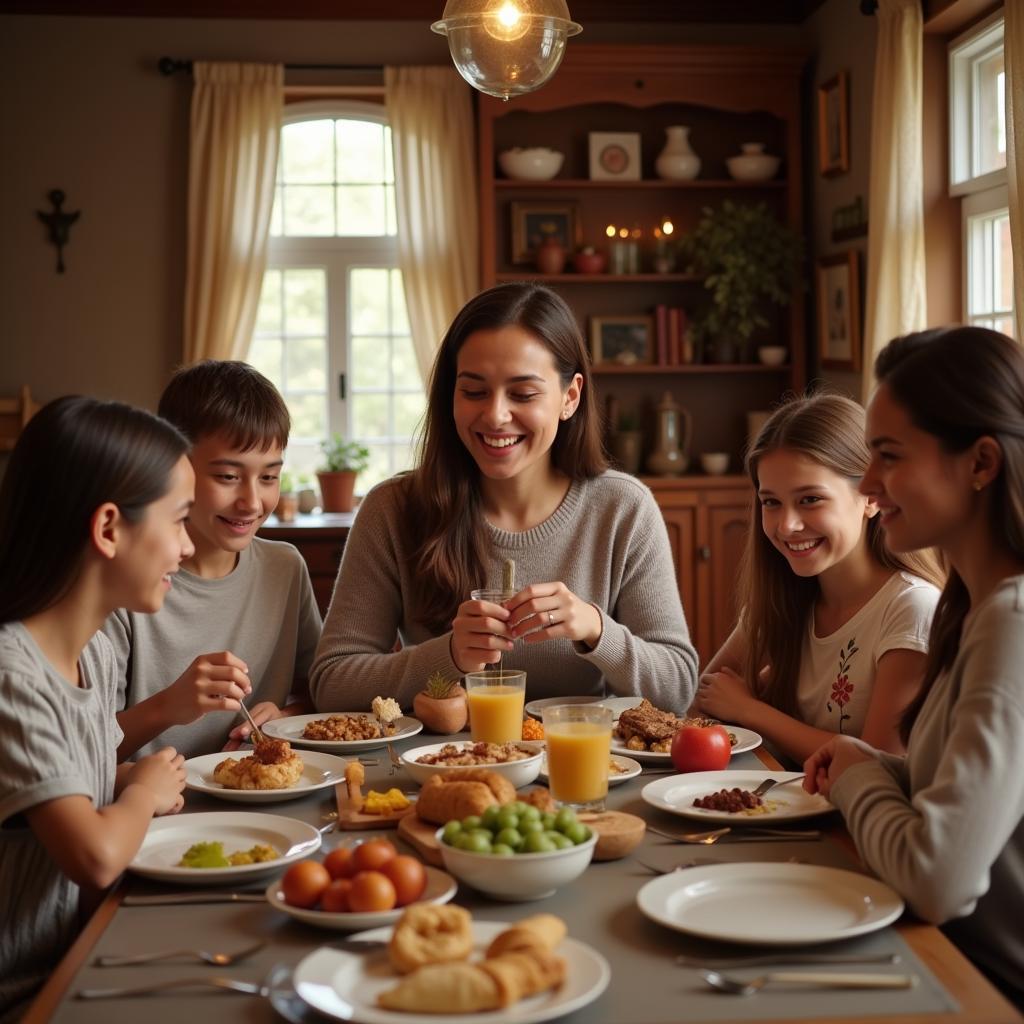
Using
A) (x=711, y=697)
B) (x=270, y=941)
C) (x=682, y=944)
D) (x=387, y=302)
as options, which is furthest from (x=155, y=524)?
(x=387, y=302)

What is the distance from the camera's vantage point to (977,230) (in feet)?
14.0

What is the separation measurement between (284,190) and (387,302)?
0.67 metres

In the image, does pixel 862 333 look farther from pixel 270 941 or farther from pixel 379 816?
pixel 270 941

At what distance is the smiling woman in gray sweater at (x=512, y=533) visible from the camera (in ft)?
7.47

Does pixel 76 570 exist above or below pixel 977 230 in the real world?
below

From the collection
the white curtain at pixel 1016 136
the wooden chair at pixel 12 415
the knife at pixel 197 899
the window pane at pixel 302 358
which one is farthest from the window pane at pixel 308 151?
the knife at pixel 197 899

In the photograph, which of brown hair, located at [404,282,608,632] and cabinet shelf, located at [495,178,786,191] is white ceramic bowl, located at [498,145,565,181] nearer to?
cabinet shelf, located at [495,178,786,191]

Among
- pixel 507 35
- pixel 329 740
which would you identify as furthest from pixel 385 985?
pixel 507 35

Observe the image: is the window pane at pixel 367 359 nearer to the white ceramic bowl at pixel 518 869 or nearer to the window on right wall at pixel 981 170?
the window on right wall at pixel 981 170

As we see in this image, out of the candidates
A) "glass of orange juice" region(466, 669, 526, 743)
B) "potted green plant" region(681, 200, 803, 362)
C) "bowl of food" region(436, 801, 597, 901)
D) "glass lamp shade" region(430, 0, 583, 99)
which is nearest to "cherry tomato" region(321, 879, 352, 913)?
"bowl of food" region(436, 801, 597, 901)

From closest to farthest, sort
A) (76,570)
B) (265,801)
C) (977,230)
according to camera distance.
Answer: (76,570)
(265,801)
(977,230)

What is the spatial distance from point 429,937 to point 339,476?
14.3ft

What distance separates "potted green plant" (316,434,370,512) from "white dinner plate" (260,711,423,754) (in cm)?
327

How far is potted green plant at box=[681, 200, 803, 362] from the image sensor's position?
17.3 ft
